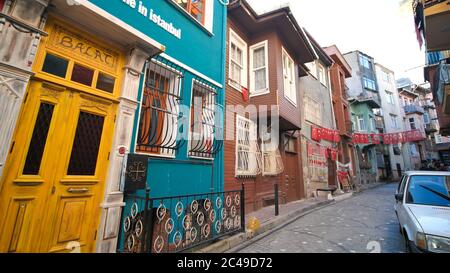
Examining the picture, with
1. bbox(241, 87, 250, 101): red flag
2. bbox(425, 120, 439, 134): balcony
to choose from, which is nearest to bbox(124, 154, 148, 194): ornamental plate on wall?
bbox(241, 87, 250, 101): red flag

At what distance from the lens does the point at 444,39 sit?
9.05m

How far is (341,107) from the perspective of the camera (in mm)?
18672

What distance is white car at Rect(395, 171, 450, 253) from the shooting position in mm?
2938

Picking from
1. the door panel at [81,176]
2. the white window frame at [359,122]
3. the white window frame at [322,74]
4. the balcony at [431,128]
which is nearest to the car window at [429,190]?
the door panel at [81,176]

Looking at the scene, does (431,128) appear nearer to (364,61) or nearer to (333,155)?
(364,61)

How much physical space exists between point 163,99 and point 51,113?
7.14 ft

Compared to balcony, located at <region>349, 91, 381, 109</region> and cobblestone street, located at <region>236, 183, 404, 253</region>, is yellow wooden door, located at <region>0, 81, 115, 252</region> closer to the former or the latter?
cobblestone street, located at <region>236, 183, 404, 253</region>

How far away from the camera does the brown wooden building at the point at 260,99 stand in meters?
7.52

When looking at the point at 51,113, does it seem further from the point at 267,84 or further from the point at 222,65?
the point at 267,84

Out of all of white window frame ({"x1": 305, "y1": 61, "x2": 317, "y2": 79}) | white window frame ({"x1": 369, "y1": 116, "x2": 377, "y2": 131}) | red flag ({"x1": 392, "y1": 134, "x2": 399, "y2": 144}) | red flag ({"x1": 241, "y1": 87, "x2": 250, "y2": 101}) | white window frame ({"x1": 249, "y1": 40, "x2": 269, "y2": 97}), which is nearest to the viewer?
red flag ({"x1": 241, "y1": 87, "x2": 250, "y2": 101})

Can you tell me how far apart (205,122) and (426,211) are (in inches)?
195

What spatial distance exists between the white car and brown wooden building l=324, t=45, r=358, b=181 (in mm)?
13762

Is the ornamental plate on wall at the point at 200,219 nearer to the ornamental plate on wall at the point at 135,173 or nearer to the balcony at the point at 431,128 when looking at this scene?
the ornamental plate on wall at the point at 135,173
